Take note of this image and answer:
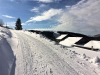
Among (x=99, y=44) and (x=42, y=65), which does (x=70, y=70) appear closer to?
(x=42, y=65)

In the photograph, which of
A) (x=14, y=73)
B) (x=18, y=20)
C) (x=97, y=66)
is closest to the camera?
(x=14, y=73)

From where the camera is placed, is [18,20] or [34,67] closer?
[34,67]

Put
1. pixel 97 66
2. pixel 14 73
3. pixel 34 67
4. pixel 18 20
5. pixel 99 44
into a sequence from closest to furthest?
pixel 14 73, pixel 34 67, pixel 97 66, pixel 99 44, pixel 18 20

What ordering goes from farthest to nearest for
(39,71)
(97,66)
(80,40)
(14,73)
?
(80,40), (97,66), (39,71), (14,73)

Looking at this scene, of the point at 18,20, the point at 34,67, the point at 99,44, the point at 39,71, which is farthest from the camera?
the point at 18,20

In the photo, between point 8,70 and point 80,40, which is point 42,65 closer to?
point 8,70

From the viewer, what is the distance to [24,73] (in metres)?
5.27

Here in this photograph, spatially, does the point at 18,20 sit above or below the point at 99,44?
above

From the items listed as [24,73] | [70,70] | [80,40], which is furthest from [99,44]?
[24,73]

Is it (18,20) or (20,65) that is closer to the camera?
(20,65)

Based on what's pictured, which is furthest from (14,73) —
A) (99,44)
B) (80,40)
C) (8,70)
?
(80,40)

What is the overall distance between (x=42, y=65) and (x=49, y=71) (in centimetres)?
80

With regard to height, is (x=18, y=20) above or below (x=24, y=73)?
above

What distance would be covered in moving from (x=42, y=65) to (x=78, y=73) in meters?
2.09
